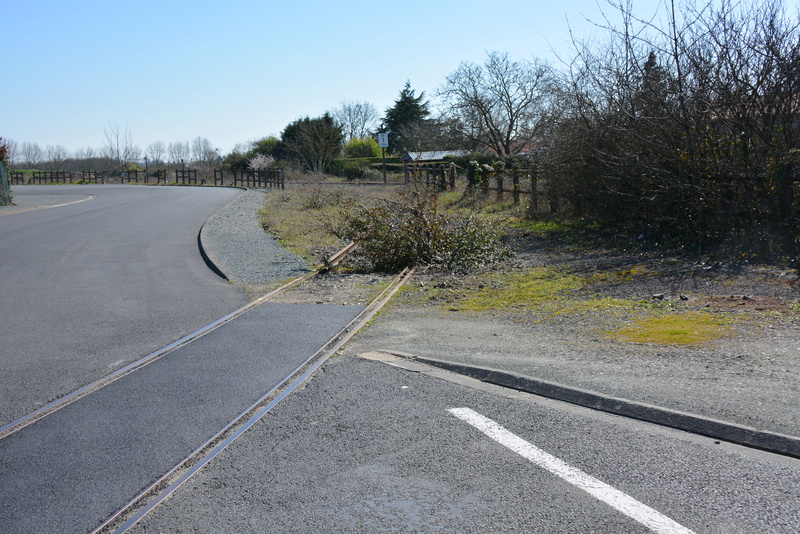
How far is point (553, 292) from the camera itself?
10.4 metres

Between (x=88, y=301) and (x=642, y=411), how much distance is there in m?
8.15

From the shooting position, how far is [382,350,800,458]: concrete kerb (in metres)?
4.28

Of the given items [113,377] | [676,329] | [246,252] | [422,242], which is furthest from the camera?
[246,252]

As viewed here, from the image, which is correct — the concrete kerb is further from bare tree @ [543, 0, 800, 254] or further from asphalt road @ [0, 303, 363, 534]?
bare tree @ [543, 0, 800, 254]

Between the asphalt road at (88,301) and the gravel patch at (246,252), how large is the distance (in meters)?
0.43

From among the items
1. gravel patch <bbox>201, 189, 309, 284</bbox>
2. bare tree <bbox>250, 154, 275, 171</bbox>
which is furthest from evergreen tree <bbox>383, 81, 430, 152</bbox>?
gravel patch <bbox>201, 189, 309, 284</bbox>

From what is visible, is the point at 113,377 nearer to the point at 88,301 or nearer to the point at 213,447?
the point at 213,447

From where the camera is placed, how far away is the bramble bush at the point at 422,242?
13.4 m

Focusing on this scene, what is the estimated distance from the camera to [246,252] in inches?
622

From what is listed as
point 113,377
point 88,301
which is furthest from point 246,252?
point 113,377

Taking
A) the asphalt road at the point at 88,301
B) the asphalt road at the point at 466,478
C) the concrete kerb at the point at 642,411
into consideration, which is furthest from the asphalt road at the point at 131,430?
the concrete kerb at the point at 642,411

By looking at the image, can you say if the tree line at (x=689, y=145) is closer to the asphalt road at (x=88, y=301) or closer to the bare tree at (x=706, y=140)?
the bare tree at (x=706, y=140)

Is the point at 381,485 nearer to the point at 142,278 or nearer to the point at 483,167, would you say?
the point at 142,278

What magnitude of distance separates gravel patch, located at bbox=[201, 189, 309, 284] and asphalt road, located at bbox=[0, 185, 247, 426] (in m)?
0.43
